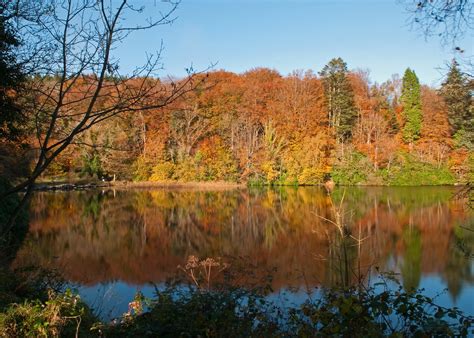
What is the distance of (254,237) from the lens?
12.7 m

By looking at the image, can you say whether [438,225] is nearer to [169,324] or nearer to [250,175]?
[169,324]

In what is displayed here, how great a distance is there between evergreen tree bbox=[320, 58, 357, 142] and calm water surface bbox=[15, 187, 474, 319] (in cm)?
1122

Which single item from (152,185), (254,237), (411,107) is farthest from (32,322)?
(411,107)

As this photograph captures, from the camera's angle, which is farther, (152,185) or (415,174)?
(152,185)

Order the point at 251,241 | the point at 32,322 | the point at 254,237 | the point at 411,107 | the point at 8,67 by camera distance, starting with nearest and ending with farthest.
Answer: the point at 32,322, the point at 8,67, the point at 251,241, the point at 254,237, the point at 411,107

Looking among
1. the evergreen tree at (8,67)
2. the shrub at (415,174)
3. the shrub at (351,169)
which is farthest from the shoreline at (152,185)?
the evergreen tree at (8,67)

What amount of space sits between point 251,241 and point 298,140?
67.9 ft

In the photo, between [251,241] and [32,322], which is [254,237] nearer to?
[251,241]

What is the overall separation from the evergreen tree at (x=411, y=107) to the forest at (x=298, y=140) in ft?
0.25

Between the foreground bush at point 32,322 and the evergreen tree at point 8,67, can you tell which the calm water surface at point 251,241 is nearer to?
the foreground bush at point 32,322

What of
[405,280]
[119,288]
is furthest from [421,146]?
[119,288]

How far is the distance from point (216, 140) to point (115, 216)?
1659cm

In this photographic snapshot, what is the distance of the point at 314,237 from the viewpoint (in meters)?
11.9

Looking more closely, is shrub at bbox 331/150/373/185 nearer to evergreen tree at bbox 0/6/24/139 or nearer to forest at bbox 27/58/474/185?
forest at bbox 27/58/474/185
